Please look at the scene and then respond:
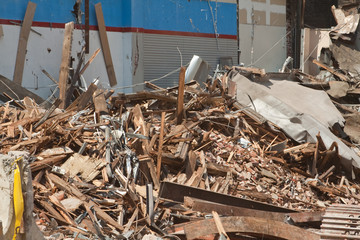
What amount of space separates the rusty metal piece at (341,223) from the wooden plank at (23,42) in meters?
8.88

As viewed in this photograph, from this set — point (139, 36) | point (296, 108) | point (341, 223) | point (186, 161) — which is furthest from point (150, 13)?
point (341, 223)

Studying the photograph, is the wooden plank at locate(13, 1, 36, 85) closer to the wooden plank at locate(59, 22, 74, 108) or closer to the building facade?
the building facade

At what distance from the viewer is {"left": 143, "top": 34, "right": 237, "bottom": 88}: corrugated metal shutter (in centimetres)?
1577

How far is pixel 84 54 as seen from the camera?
14250 millimetres

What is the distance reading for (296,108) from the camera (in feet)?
39.7

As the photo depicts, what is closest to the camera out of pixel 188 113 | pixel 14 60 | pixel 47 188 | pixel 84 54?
pixel 47 188

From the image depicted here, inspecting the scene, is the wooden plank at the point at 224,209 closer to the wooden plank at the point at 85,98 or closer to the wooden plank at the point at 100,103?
the wooden plank at the point at 100,103

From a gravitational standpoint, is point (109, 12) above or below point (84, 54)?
above

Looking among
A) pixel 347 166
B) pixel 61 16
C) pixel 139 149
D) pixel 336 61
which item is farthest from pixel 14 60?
pixel 336 61

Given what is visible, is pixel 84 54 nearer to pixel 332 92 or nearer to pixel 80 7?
pixel 80 7

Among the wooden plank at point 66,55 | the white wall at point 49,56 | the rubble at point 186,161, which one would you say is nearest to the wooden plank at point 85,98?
the rubble at point 186,161

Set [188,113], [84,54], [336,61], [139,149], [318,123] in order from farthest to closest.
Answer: [336,61], [84,54], [318,123], [188,113], [139,149]

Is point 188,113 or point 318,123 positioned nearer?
point 188,113

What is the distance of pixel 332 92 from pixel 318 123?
12.2 feet
